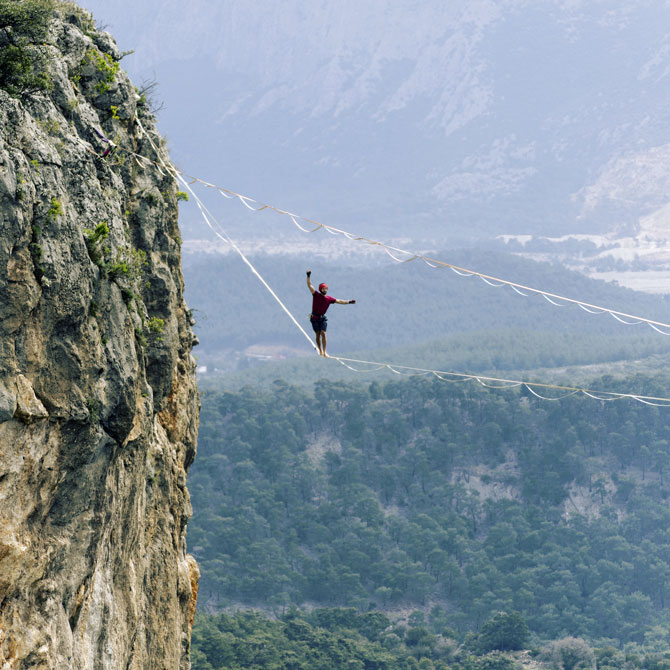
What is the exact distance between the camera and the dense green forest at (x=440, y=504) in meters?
125

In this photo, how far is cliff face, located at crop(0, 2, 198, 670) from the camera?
13523 mm

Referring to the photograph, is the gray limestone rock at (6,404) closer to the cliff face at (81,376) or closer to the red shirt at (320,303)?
the cliff face at (81,376)

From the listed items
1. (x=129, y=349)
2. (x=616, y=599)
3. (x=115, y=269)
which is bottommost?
(x=616, y=599)

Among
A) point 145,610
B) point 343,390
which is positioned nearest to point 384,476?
point 343,390

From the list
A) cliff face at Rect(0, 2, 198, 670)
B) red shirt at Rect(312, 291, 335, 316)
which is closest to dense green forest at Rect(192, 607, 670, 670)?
red shirt at Rect(312, 291, 335, 316)

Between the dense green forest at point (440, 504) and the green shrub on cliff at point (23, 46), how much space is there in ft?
352

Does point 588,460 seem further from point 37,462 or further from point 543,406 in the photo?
point 37,462

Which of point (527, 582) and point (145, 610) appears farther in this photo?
point (527, 582)

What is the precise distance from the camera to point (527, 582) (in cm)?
12419

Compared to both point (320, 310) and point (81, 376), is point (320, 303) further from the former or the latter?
point (81, 376)

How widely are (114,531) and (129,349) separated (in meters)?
2.72

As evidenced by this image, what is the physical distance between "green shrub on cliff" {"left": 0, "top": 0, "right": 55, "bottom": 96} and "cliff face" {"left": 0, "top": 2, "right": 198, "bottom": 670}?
250mm

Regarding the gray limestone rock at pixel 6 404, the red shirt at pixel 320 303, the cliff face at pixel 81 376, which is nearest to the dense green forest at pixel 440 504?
the red shirt at pixel 320 303

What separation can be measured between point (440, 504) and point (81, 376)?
13466cm
